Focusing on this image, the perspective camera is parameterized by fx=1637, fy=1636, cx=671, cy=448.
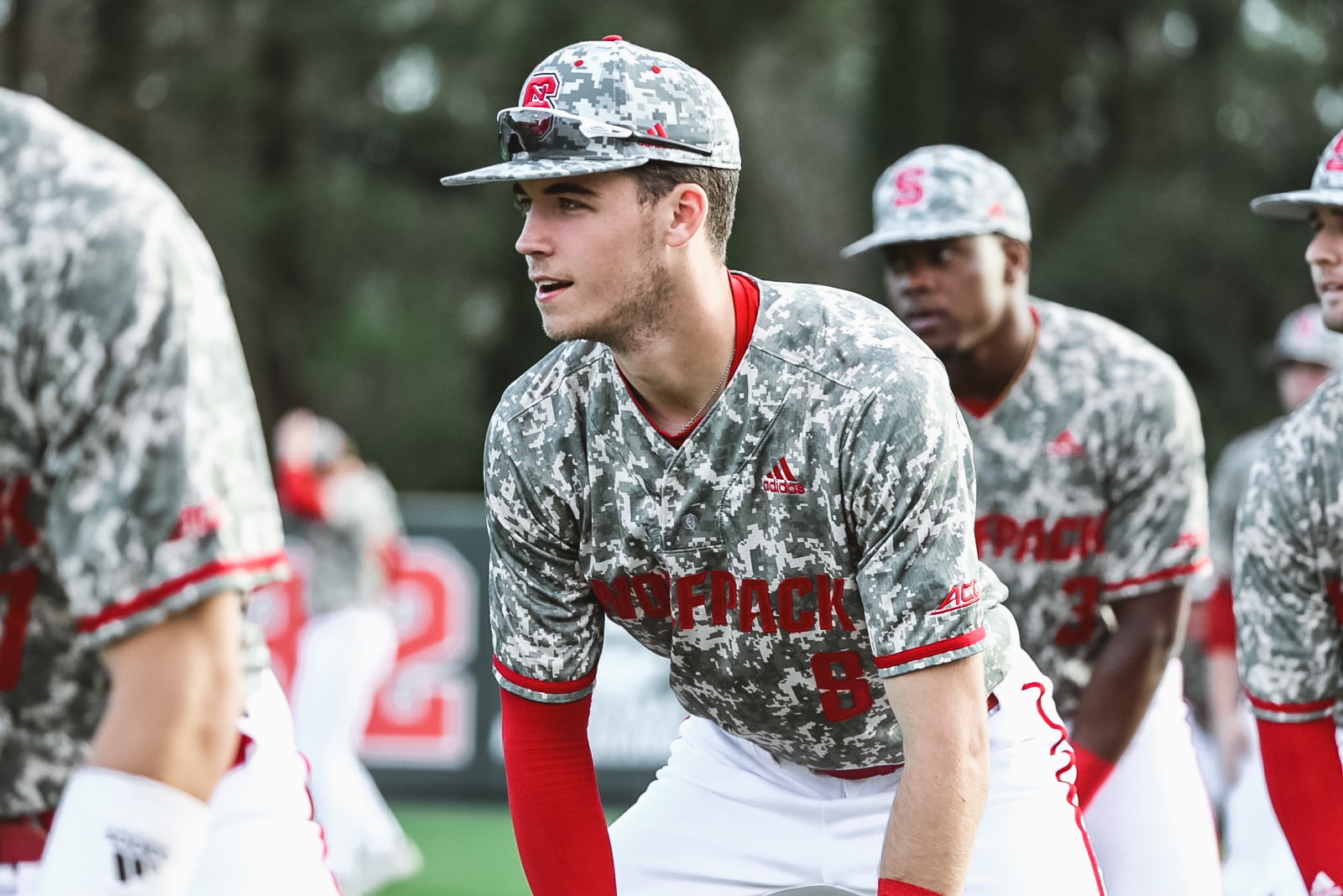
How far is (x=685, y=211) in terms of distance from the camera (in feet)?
10.3

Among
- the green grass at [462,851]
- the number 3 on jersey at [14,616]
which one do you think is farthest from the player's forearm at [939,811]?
the green grass at [462,851]

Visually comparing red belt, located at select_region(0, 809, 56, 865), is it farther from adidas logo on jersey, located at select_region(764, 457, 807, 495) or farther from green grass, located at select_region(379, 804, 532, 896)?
green grass, located at select_region(379, 804, 532, 896)

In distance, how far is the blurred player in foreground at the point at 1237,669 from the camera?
6.28 m

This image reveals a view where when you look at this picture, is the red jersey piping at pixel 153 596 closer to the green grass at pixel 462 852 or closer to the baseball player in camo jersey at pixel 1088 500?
the baseball player in camo jersey at pixel 1088 500

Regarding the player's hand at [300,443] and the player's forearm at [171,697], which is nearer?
the player's forearm at [171,697]

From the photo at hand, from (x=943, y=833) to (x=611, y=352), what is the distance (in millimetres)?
1116

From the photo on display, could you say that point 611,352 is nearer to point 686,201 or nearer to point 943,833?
point 686,201

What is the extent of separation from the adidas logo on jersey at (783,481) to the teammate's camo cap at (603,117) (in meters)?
0.60

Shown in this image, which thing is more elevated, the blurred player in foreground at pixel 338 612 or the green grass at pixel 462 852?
the blurred player in foreground at pixel 338 612

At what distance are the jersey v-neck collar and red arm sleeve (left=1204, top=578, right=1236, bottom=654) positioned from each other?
5.97 meters

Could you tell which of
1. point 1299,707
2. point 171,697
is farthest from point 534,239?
point 1299,707

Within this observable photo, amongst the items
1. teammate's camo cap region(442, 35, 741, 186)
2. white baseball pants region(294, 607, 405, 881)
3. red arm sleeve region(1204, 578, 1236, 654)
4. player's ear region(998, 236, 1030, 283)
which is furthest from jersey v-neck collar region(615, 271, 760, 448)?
white baseball pants region(294, 607, 405, 881)

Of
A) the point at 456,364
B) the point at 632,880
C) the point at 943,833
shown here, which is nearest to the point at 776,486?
the point at 943,833

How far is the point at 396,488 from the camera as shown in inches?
938
